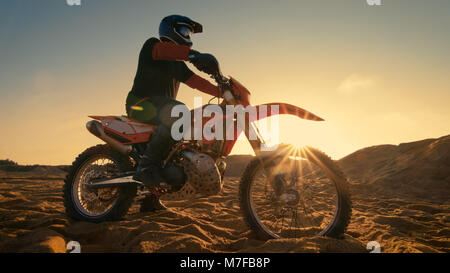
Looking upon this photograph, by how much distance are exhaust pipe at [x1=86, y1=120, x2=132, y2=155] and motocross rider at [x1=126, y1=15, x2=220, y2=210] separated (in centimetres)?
40

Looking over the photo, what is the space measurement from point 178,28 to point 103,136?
1680 mm

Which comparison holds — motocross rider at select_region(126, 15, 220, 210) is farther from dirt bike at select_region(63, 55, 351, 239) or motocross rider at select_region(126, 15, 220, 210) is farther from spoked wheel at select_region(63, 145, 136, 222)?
spoked wheel at select_region(63, 145, 136, 222)

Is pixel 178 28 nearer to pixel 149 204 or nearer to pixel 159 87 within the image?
pixel 159 87

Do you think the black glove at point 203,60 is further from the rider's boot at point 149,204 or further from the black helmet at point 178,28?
the rider's boot at point 149,204

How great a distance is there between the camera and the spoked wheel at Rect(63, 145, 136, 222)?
3.40m

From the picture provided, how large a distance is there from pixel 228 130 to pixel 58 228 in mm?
2179

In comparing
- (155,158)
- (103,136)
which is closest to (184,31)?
(155,158)

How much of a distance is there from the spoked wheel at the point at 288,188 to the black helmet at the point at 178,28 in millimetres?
1747

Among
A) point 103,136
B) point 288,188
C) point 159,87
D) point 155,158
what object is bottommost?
point 288,188

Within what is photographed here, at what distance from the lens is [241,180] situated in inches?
108

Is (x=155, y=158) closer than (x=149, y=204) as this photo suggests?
Yes

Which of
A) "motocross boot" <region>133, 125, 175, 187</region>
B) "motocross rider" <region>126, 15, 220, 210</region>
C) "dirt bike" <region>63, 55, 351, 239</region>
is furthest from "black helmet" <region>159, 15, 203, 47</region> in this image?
"motocross boot" <region>133, 125, 175, 187</region>

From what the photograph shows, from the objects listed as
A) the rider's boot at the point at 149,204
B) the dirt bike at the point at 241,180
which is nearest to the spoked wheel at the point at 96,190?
the dirt bike at the point at 241,180

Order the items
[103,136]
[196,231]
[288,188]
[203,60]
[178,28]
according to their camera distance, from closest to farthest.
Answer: [203,60], [288,188], [196,231], [178,28], [103,136]
